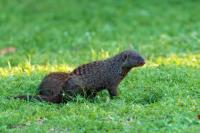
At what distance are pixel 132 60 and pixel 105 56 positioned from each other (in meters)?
1.79

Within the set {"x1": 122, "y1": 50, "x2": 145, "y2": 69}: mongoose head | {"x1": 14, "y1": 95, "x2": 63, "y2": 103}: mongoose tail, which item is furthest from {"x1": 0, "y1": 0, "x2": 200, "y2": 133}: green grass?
{"x1": 122, "y1": 50, "x2": 145, "y2": 69}: mongoose head

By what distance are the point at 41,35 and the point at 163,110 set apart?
5.77 m

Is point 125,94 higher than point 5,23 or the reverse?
the reverse

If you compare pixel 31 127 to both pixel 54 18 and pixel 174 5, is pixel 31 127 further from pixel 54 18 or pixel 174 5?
pixel 174 5

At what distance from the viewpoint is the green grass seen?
5859 millimetres

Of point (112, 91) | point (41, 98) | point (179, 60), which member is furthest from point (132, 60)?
point (179, 60)

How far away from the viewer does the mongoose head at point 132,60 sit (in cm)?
667

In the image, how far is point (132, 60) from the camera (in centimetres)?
671

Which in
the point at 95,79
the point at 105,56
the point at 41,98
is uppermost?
the point at 105,56

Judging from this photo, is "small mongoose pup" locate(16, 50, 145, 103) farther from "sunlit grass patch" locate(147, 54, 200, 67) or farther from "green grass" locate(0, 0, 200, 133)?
"sunlit grass patch" locate(147, 54, 200, 67)

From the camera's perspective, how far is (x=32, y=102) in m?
6.62

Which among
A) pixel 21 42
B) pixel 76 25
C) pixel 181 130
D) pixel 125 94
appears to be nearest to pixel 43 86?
pixel 125 94

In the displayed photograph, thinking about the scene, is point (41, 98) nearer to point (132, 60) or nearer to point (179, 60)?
point (132, 60)

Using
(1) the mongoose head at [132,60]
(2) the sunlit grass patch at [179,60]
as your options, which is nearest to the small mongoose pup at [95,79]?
(1) the mongoose head at [132,60]
